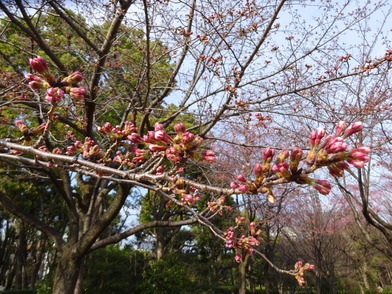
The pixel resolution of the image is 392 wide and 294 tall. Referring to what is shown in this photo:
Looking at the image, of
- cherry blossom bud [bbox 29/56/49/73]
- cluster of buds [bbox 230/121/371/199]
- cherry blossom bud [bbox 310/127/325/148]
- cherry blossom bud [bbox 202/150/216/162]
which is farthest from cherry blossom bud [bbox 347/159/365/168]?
cherry blossom bud [bbox 29/56/49/73]

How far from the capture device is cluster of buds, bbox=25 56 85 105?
130 centimetres

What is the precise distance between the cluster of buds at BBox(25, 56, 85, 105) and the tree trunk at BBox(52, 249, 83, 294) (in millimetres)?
4963

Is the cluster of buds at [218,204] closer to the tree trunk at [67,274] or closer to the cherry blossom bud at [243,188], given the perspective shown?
the cherry blossom bud at [243,188]

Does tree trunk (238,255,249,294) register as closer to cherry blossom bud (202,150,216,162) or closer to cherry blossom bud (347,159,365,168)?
cherry blossom bud (202,150,216,162)

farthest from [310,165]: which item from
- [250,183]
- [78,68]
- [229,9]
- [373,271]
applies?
[373,271]

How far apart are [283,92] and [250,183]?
152 inches

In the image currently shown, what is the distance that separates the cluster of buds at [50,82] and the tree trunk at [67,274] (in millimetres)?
4963

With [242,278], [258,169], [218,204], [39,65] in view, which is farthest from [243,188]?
[242,278]

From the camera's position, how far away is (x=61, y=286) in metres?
5.34

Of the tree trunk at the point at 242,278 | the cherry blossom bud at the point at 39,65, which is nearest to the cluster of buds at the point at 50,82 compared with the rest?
the cherry blossom bud at the point at 39,65

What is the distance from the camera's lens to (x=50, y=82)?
4.44ft

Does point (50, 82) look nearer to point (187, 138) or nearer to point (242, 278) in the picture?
point (187, 138)

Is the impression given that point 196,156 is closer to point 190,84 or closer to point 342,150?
point 342,150

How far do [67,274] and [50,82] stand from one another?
201 inches
